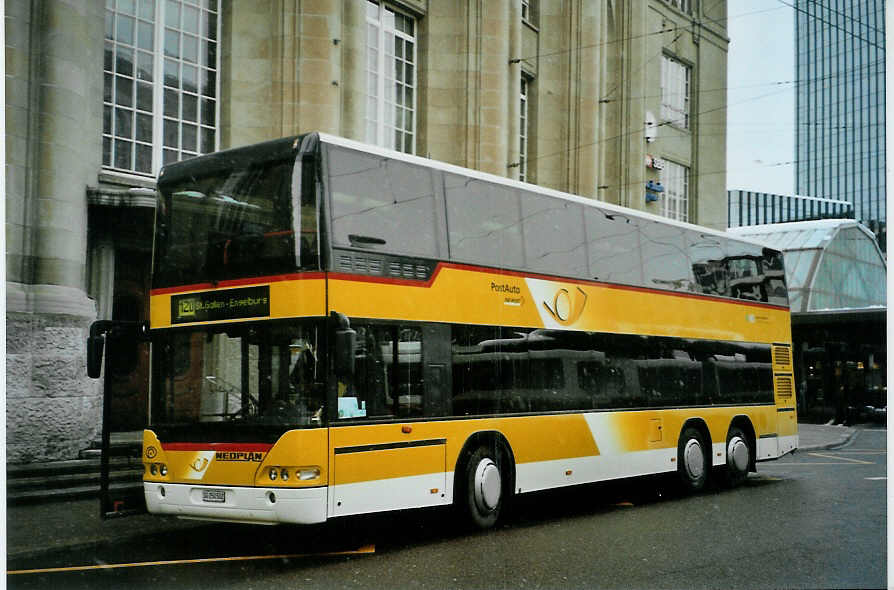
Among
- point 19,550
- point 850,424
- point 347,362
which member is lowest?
point 19,550

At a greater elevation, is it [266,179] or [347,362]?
[266,179]

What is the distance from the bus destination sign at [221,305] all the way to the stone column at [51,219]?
3.38 metres

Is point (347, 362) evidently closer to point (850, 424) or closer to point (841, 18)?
point (841, 18)

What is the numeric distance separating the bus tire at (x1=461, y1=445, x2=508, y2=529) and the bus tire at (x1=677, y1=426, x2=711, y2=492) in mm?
4250

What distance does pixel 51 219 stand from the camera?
13867 millimetres

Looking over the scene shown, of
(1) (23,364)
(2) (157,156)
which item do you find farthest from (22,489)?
(2) (157,156)

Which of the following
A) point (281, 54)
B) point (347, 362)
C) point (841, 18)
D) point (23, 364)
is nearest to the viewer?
point (347, 362)

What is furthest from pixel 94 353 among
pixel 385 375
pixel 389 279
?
pixel 389 279

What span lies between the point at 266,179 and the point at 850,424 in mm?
8981

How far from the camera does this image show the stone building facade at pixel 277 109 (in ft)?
43.9

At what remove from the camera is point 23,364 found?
13.0 meters

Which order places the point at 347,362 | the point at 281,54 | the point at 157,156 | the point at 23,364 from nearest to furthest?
the point at 347,362 < the point at 23,364 < the point at 157,156 < the point at 281,54

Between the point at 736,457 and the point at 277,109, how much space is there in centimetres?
909

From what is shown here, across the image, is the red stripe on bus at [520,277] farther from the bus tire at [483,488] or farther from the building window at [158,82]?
the building window at [158,82]
